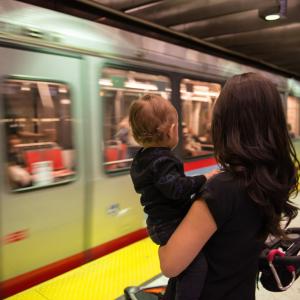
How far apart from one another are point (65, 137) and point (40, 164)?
335 millimetres

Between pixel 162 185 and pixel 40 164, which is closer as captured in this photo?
pixel 162 185

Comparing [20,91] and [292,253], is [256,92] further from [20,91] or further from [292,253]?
[20,91]

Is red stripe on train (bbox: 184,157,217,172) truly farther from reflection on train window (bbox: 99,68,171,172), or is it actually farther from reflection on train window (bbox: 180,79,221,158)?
reflection on train window (bbox: 99,68,171,172)

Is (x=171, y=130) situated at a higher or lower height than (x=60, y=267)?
higher

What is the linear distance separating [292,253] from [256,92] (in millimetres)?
873

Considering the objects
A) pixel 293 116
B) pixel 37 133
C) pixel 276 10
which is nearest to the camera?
pixel 37 133

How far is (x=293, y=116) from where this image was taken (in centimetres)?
829

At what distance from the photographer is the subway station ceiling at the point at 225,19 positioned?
185 inches

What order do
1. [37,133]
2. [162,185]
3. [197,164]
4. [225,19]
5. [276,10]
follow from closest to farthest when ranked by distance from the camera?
1. [162,185]
2. [37,133]
3. [276,10]
4. [197,164]
5. [225,19]

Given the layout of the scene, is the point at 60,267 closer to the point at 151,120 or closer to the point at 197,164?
the point at 151,120

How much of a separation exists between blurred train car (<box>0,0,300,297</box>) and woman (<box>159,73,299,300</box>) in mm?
1854

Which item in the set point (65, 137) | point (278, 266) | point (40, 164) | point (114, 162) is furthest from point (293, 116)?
point (278, 266)

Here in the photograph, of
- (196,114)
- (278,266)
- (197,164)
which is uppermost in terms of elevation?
(196,114)

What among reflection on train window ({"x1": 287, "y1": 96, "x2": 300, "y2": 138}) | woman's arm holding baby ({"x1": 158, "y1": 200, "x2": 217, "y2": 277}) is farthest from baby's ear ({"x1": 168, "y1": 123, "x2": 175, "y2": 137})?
reflection on train window ({"x1": 287, "y1": 96, "x2": 300, "y2": 138})
